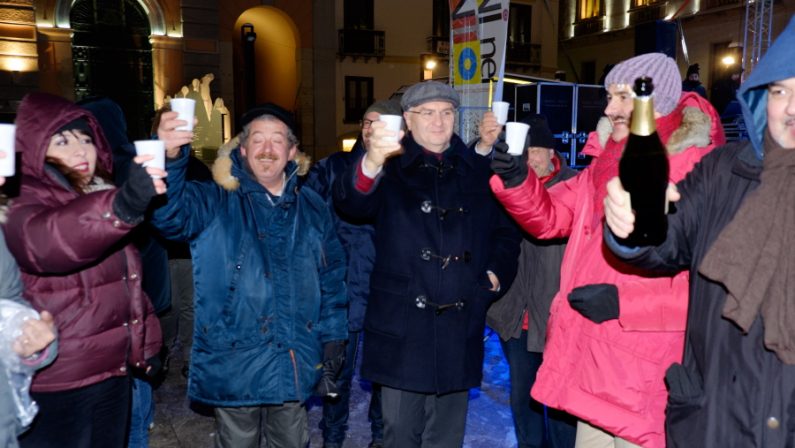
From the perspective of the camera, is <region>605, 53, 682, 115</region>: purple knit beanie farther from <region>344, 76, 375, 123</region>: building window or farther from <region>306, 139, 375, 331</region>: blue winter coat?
<region>344, 76, 375, 123</region>: building window

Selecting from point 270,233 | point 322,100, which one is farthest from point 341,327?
point 322,100

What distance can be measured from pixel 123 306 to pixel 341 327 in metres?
1.12

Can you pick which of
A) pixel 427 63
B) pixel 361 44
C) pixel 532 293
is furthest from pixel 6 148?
pixel 427 63

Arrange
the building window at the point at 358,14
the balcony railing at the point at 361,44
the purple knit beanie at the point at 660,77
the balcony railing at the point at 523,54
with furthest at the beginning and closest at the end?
the balcony railing at the point at 523,54 → the building window at the point at 358,14 → the balcony railing at the point at 361,44 → the purple knit beanie at the point at 660,77

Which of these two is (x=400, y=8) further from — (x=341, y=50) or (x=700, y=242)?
(x=700, y=242)

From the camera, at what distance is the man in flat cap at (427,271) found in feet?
10.00

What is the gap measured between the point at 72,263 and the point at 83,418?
0.71 m

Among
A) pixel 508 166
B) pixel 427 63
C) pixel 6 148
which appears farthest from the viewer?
pixel 427 63

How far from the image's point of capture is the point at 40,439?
2.37 meters

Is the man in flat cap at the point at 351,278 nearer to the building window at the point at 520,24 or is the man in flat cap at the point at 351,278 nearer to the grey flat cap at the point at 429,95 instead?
the grey flat cap at the point at 429,95

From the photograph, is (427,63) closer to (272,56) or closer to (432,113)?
(272,56)

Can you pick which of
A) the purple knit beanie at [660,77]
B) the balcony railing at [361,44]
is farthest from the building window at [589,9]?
the purple knit beanie at [660,77]

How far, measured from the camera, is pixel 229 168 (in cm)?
301

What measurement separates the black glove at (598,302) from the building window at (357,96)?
21479mm
